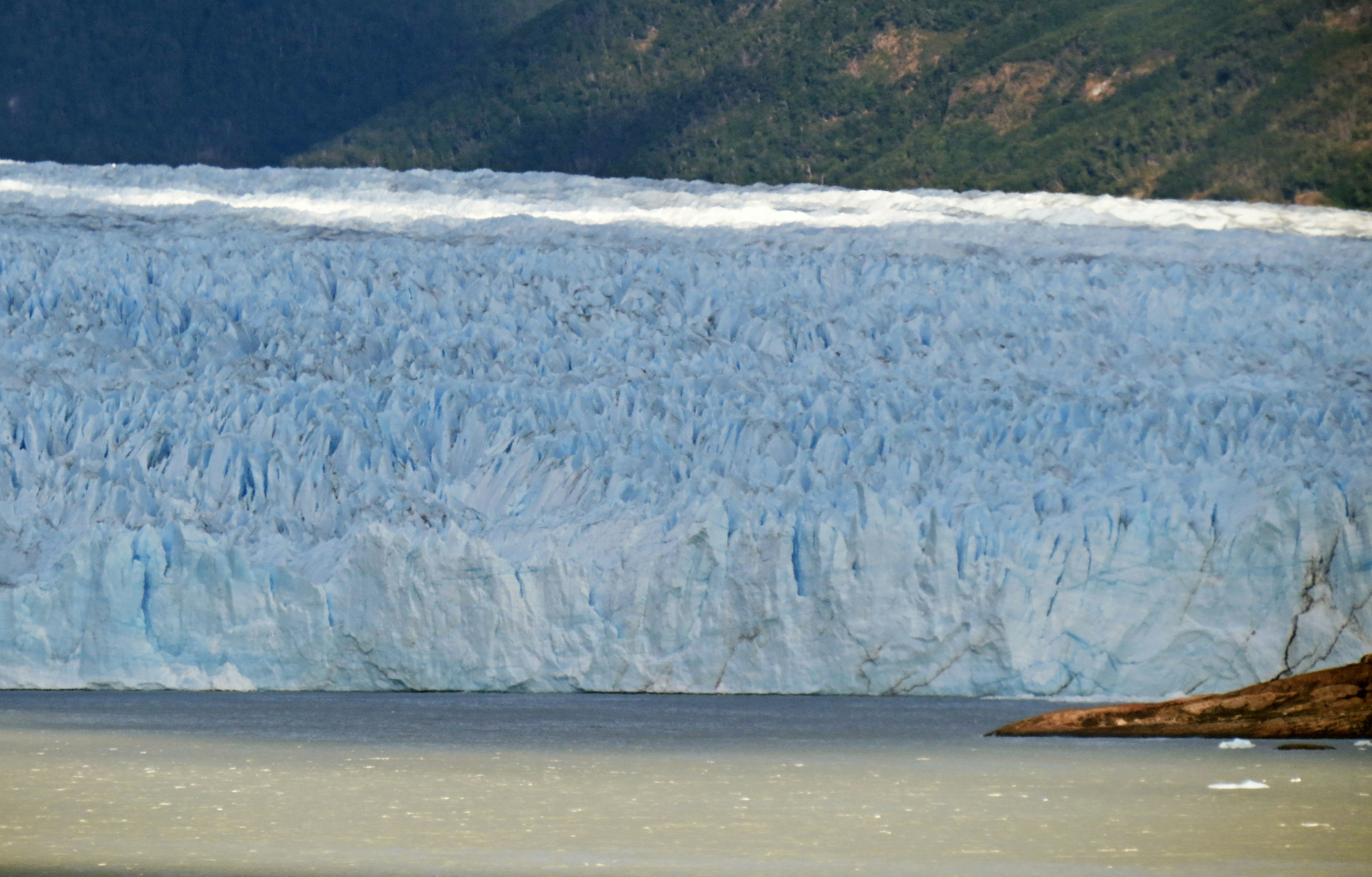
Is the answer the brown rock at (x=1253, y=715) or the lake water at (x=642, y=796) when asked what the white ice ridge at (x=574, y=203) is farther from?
the brown rock at (x=1253, y=715)

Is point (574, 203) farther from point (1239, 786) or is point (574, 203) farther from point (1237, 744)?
point (1239, 786)

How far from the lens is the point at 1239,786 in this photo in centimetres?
770


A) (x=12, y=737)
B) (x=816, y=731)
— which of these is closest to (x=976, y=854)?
(x=816, y=731)

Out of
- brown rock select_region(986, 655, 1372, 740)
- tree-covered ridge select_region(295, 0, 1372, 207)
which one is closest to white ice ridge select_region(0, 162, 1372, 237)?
brown rock select_region(986, 655, 1372, 740)

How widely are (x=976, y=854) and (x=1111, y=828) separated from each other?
0.68 metres

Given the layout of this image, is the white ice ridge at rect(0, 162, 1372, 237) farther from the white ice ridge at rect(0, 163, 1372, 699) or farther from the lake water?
the lake water

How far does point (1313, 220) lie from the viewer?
19938mm

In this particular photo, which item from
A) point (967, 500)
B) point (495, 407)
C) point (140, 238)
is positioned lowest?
point (967, 500)

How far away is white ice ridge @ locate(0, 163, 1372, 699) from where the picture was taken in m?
11.5

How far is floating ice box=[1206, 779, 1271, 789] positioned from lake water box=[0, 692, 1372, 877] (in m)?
0.06

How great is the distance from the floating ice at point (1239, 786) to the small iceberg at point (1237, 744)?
1.50m

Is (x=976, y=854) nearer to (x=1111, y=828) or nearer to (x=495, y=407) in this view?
(x=1111, y=828)

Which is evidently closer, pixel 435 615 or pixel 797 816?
pixel 797 816

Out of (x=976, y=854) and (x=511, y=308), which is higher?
(x=511, y=308)
